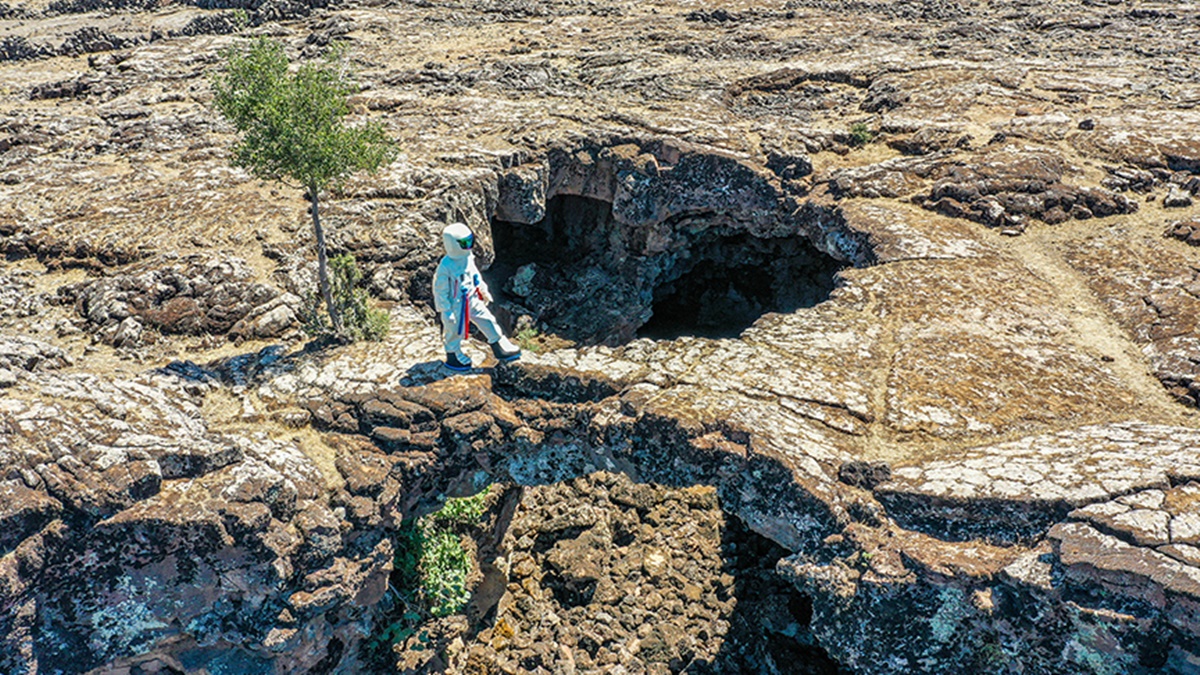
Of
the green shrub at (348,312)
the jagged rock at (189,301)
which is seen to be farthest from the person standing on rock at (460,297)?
the jagged rock at (189,301)

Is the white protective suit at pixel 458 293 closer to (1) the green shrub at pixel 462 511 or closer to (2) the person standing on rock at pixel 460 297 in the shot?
(2) the person standing on rock at pixel 460 297

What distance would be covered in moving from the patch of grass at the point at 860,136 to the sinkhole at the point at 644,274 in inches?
93.1

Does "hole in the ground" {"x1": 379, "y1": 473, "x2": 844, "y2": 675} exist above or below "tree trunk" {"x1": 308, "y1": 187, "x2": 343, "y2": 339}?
below

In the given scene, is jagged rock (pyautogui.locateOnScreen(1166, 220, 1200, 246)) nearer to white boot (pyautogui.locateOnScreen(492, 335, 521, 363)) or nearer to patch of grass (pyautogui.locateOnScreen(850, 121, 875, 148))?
patch of grass (pyautogui.locateOnScreen(850, 121, 875, 148))

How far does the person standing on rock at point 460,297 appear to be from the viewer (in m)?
9.68

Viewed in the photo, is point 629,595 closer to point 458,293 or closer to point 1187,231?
point 458,293

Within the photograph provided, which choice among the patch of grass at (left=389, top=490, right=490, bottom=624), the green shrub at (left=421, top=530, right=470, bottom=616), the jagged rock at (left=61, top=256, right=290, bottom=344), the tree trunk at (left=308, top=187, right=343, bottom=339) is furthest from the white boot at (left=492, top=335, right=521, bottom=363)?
the jagged rock at (left=61, top=256, right=290, bottom=344)

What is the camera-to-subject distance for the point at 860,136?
1695 centimetres

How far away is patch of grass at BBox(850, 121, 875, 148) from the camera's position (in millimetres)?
16969

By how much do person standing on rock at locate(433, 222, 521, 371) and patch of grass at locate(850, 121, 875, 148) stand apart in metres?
10.4

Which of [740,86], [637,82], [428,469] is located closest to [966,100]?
[740,86]

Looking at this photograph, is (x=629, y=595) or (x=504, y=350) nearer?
(x=504, y=350)

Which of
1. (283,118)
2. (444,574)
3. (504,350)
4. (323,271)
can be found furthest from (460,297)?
(444,574)

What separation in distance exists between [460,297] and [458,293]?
2.2 inches
